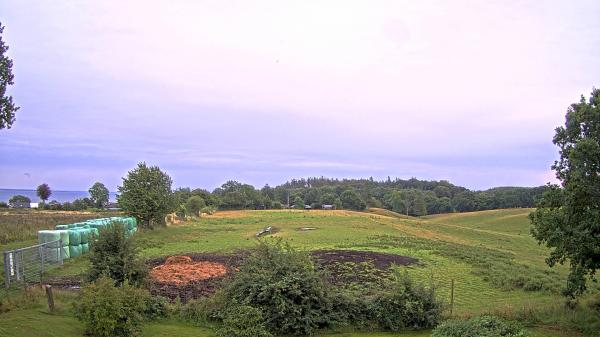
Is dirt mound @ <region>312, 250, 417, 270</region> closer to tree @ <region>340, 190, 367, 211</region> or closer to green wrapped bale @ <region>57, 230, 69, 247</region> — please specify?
green wrapped bale @ <region>57, 230, 69, 247</region>

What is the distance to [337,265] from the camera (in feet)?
84.8

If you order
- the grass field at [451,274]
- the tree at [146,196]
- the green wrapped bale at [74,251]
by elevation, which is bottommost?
the grass field at [451,274]

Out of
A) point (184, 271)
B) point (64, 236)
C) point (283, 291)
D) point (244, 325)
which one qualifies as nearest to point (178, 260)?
point (184, 271)

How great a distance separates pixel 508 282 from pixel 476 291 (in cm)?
306

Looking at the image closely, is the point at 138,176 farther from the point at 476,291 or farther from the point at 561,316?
the point at 561,316

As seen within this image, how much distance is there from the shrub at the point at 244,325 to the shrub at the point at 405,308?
3.95 m

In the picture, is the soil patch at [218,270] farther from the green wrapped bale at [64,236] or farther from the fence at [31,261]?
the green wrapped bale at [64,236]

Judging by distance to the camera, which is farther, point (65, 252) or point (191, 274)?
point (65, 252)

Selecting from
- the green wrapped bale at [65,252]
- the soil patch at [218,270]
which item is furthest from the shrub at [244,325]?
the green wrapped bale at [65,252]

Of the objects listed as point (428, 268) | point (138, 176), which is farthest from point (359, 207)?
point (428, 268)

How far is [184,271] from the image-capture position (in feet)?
76.7

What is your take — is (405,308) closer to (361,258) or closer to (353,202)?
(361,258)

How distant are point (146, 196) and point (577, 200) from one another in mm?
39432

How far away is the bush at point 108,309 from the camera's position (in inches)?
431
